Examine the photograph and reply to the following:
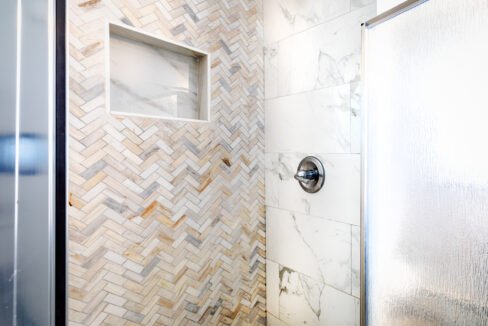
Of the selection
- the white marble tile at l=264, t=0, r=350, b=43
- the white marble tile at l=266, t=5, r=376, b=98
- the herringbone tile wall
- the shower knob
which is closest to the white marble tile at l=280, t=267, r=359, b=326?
the herringbone tile wall

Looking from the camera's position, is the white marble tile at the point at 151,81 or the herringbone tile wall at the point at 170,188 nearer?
the herringbone tile wall at the point at 170,188

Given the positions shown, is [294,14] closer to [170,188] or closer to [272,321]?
[170,188]

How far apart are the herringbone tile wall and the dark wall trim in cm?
48

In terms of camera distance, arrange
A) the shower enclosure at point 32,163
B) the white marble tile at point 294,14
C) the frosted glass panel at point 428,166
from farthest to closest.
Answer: the white marble tile at point 294,14, the frosted glass panel at point 428,166, the shower enclosure at point 32,163

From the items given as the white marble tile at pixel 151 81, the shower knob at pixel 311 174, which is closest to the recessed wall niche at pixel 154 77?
the white marble tile at pixel 151 81

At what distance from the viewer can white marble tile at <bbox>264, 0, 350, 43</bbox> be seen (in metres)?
1.20

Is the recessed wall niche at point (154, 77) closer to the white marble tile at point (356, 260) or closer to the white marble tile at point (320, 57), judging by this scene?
the white marble tile at point (320, 57)

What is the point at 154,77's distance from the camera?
3.97ft

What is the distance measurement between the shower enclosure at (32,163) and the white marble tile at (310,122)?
100 centimetres

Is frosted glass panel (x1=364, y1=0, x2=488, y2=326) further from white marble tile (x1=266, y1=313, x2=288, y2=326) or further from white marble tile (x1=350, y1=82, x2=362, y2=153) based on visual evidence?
white marble tile (x1=266, y1=313, x2=288, y2=326)

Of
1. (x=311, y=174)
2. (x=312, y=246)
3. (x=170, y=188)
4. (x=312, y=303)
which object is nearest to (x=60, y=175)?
(x=170, y=188)

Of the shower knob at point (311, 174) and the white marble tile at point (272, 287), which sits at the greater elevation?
the shower knob at point (311, 174)

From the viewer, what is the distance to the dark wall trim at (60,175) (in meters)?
0.49

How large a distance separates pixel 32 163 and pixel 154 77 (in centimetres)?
85
